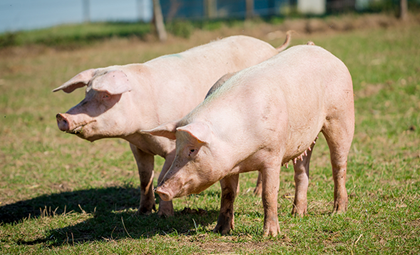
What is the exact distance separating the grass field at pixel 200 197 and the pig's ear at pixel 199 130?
106 centimetres

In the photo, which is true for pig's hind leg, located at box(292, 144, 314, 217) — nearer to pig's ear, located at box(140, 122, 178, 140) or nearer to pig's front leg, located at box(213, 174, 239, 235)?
pig's front leg, located at box(213, 174, 239, 235)

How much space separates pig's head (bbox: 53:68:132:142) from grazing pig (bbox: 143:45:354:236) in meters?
0.85

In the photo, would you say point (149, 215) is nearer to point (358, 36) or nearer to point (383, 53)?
point (383, 53)

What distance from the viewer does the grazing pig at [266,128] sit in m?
3.48

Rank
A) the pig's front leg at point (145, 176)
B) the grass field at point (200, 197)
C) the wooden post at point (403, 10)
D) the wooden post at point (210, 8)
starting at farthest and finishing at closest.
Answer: the wooden post at point (210, 8)
the wooden post at point (403, 10)
the pig's front leg at point (145, 176)
the grass field at point (200, 197)

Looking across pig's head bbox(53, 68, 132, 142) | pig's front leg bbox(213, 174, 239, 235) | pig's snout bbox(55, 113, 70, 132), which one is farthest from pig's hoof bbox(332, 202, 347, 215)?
pig's snout bbox(55, 113, 70, 132)

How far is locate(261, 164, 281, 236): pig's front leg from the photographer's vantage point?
3815mm

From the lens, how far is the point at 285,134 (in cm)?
380

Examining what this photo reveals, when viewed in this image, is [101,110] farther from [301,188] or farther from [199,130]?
[301,188]

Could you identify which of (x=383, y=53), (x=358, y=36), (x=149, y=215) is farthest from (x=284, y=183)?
(x=358, y=36)

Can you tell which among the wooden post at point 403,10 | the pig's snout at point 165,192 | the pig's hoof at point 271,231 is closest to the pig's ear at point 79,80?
the pig's snout at point 165,192

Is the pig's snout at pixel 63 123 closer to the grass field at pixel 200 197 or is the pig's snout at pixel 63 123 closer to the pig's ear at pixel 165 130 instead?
the pig's ear at pixel 165 130

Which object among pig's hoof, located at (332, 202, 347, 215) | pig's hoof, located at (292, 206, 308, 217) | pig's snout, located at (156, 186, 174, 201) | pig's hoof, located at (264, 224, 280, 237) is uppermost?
pig's snout, located at (156, 186, 174, 201)

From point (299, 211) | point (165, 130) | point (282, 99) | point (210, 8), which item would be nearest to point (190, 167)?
point (165, 130)
